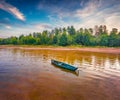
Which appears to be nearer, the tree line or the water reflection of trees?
the water reflection of trees

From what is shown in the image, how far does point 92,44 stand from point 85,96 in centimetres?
8033

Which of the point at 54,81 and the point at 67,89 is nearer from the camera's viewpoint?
the point at 67,89

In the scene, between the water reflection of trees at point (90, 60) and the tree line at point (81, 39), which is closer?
the water reflection of trees at point (90, 60)

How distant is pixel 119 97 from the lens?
987cm

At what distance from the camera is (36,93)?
10250mm

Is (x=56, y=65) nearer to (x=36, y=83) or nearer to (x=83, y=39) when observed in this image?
(x=36, y=83)

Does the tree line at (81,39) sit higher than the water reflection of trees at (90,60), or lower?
higher

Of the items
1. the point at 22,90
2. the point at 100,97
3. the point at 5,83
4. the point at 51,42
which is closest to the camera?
the point at 100,97

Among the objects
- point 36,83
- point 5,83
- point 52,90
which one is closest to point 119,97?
point 52,90

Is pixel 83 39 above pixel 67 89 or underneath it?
above

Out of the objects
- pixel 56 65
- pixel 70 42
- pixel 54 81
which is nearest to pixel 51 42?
pixel 70 42

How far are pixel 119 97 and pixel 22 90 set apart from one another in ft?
24.7

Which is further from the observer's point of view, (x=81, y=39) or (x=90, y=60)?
(x=81, y=39)

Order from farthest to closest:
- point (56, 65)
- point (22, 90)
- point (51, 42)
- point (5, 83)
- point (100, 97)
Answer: point (51, 42) → point (56, 65) → point (5, 83) → point (22, 90) → point (100, 97)
